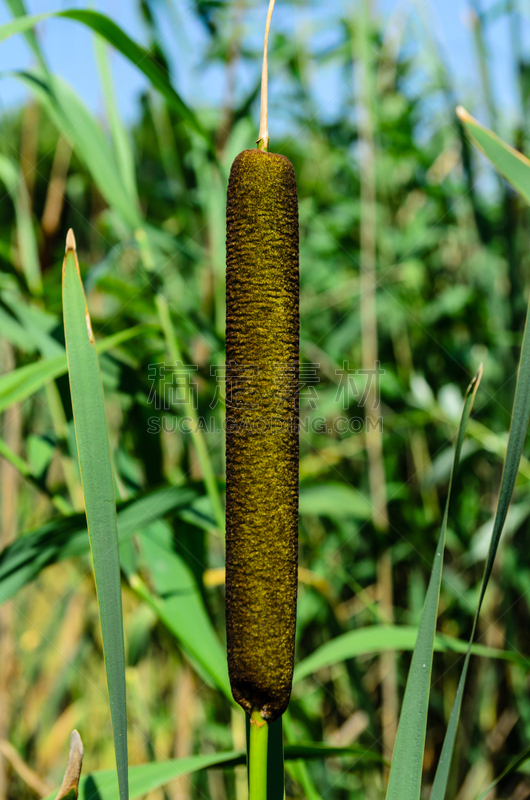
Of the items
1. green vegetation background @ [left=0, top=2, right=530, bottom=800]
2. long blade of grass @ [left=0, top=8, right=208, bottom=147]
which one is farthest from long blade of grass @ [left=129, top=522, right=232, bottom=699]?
long blade of grass @ [left=0, top=8, right=208, bottom=147]

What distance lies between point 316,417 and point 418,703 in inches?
43.4

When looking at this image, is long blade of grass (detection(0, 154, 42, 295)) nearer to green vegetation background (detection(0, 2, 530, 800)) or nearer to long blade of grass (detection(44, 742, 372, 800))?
green vegetation background (detection(0, 2, 530, 800))

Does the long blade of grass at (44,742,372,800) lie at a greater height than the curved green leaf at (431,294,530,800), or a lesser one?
lesser

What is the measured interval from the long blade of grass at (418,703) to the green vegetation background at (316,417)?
1.16 ft

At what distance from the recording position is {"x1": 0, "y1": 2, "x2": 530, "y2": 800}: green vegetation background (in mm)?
864

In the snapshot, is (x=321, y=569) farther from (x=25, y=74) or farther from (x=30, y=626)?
(x=25, y=74)

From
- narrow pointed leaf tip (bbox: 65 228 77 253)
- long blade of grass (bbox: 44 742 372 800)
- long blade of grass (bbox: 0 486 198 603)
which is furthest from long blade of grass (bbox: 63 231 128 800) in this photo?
long blade of grass (bbox: 0 486 198 603)

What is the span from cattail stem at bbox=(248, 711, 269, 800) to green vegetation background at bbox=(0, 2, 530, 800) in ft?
1.00

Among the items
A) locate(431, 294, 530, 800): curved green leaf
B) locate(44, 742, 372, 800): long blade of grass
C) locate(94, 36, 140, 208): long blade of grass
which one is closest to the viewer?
locate(431, 294, 530, 800): curved green leaf

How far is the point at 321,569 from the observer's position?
4.44 ft

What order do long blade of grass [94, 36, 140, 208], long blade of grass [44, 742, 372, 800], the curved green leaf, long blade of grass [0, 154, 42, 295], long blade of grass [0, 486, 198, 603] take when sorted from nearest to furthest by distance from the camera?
the curved green leaf, long blade of grass [44, 742, 372, 800], long blade of grass [0, 486, 198, 603], long blade of grass [94, 36, 140, 208], long blade of grass [0, 154, 42, 295]

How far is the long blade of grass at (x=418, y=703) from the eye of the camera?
0.37 metres

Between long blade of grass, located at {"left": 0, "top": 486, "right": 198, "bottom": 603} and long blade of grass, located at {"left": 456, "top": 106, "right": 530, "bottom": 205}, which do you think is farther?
long blade of grass, located at {"left": 0, "top": 486, "right": 198, "bottom": 603}

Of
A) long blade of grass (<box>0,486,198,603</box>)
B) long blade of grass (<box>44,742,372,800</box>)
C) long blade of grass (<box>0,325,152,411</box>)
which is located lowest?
long blade of grass (<box>44,742,372,800</box>)
